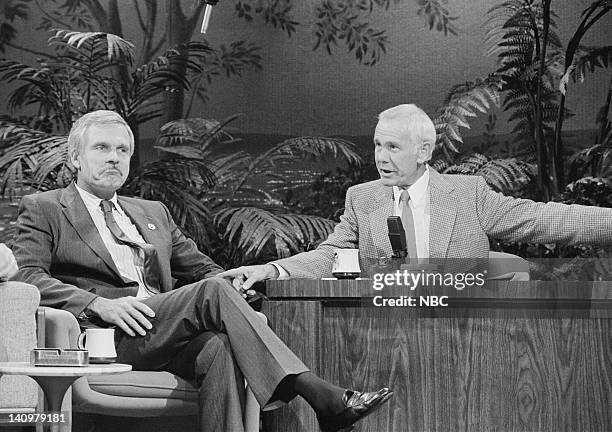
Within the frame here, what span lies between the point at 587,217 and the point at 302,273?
1.05 m

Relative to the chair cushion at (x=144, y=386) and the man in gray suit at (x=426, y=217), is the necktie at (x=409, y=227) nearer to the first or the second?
the man in gray suit at (x=426, y=217)

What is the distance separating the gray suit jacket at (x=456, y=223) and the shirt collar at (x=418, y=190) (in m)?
0.03

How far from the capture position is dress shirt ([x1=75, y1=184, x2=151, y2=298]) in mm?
3666

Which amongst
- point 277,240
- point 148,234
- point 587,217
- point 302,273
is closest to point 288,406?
point 302,273

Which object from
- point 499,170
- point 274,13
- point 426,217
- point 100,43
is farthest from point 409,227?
point 100,43

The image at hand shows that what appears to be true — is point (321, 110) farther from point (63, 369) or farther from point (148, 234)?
point (63, 369)

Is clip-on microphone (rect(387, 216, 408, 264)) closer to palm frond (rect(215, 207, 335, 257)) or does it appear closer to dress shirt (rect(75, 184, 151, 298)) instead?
dress shirt (rect(75, 184, 151, 298))

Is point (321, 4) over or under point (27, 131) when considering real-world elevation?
over

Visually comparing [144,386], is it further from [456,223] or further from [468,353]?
[456,223]

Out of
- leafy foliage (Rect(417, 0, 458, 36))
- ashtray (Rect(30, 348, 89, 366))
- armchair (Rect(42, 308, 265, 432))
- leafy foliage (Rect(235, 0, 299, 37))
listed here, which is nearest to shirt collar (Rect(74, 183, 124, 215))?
armchair (Rect(42, 308, 265, 432))

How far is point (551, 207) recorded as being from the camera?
12.1 feet

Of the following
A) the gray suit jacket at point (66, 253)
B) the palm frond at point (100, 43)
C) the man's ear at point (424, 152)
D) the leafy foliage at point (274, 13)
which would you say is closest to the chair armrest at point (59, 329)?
the gray suit jacket at point (66, 253)

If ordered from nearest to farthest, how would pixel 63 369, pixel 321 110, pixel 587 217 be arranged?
pixel 63 369
pixel 587 217
pixel 321 110

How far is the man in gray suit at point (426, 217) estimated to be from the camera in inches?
143
